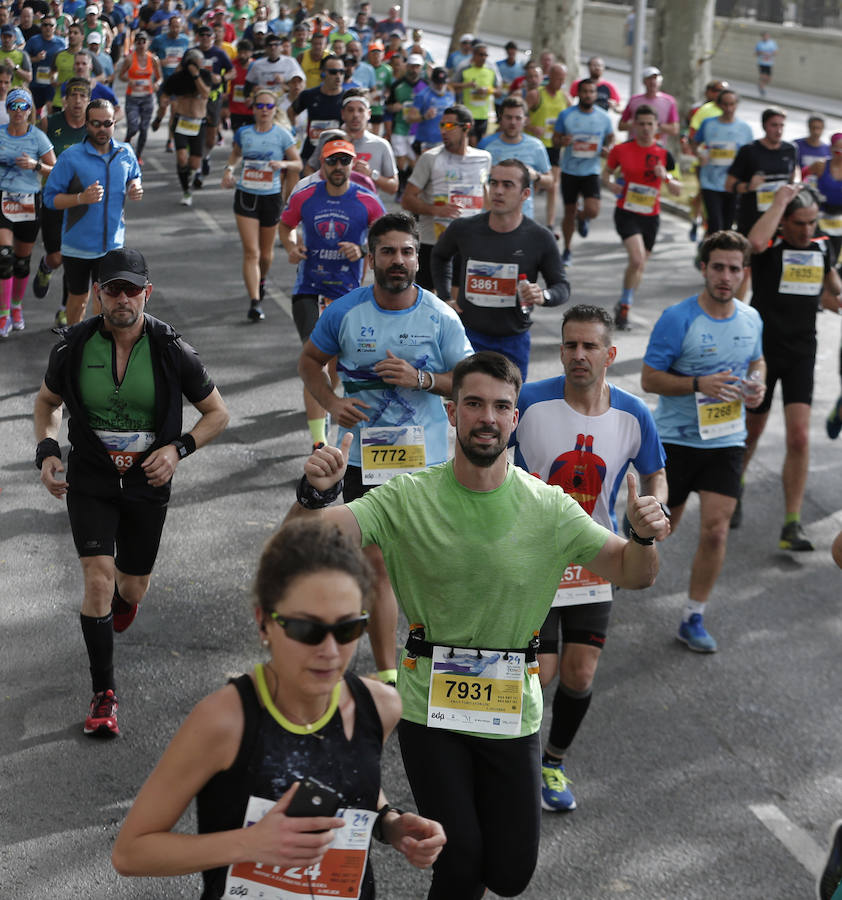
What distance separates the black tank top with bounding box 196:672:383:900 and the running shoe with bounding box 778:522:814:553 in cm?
566

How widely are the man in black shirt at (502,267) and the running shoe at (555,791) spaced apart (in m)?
3.19

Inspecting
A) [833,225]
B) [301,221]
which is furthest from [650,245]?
[301,221]

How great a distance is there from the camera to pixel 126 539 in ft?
19.7

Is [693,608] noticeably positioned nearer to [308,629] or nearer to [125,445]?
[125,445]

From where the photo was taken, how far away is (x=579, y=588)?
5.24 metres

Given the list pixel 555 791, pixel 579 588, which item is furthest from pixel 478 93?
pixel 555 791

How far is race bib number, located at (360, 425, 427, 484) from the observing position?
616 centimetres

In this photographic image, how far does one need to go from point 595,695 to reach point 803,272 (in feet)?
10.8

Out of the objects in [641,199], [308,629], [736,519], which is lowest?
[736,519]

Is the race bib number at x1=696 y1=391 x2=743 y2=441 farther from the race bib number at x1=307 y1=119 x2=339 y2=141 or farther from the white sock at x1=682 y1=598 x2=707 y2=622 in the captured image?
the race bib number at x1=307 y1=119 x2=339 y2=141

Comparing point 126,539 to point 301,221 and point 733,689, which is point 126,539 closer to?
point 733,689

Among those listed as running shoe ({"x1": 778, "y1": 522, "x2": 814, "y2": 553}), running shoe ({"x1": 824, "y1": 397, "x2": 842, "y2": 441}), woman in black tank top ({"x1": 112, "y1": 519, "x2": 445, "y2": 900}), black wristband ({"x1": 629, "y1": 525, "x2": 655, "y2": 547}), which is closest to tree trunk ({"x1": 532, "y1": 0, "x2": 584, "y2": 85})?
running shoe ({"x1": 824, "y1": 397, "x2": 842, "y2": 441})

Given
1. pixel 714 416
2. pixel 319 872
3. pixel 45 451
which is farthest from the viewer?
pixel 714 416

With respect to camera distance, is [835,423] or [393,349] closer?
[393,349]
